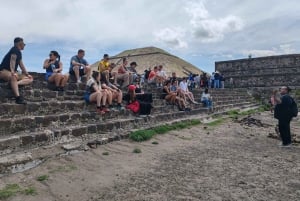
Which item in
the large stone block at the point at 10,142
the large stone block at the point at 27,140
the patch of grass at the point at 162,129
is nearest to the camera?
the large stone block at the point at 10,142

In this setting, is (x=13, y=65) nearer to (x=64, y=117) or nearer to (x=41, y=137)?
(x=64, y=117)

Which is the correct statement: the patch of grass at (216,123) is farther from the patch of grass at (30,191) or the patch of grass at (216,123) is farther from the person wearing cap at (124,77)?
the patch of grass at (30,191)

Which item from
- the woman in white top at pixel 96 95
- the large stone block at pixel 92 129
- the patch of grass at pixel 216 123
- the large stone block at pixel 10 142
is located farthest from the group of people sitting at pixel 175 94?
the large stone block at pixel 10 142

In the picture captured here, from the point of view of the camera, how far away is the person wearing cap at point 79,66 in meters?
9.51

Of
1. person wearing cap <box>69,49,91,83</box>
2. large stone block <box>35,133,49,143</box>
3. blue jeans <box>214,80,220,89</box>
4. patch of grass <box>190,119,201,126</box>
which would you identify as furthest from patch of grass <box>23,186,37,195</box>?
blue jeans <box>214,80,220,89</box>

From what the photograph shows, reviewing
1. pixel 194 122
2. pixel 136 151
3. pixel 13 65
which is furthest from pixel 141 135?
pixel 194 122

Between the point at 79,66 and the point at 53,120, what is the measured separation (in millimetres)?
3073

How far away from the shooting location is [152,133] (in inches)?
348

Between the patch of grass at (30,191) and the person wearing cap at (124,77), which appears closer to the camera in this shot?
the patch of grass at (30,191)

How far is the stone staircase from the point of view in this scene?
19.2ft

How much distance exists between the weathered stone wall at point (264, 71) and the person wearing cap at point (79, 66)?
20112 millimetres

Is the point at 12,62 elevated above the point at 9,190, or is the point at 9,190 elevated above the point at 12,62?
the point at 12,62

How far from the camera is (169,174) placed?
19.0 feet

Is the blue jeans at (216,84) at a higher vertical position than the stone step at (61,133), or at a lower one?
higher
